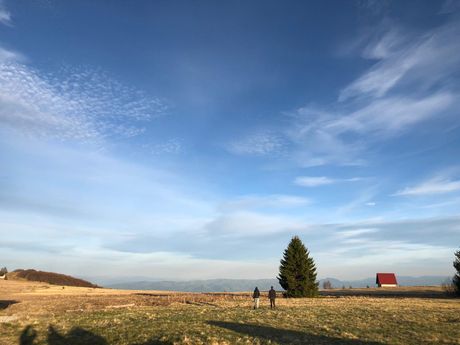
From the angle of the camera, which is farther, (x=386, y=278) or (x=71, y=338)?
(x=386, y=278)

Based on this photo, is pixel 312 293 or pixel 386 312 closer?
pixel 386 312

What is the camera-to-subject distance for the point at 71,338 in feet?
68.9

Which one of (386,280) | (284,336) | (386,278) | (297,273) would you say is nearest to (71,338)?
(284,336)

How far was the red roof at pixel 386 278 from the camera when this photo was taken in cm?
13300

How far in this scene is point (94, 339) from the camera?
67.6 ft

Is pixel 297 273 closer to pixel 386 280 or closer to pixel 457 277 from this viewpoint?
pixel 457 277

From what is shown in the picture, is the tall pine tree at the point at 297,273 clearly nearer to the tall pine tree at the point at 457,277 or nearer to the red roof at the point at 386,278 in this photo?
the tall pine tree at the point at 457,277

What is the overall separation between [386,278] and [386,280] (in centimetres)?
93

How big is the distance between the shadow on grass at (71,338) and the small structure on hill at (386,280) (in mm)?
126333

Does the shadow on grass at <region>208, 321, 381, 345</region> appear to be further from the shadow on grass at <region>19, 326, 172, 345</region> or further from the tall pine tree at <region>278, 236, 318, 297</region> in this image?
A: the tall pine tree at <region>278, 236, 318, 297</region>

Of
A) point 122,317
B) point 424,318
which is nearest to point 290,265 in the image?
point 424,318

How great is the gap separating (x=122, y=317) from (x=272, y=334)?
13.0 meters

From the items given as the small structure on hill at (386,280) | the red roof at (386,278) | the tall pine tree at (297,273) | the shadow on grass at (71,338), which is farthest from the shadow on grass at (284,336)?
the red roof at (386,278)

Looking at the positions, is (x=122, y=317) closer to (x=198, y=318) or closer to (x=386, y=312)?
(x=198, y=318)
